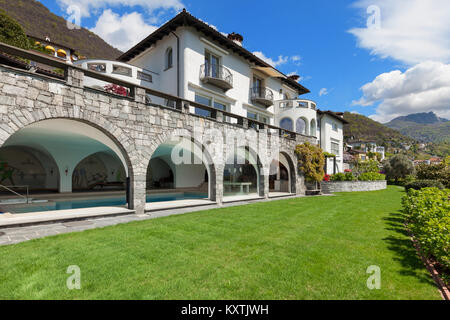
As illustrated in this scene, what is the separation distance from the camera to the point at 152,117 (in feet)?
30.6

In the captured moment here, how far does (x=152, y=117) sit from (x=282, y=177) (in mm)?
15392

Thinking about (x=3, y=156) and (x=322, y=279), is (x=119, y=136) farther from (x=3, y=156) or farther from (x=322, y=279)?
(x=3, y=156)

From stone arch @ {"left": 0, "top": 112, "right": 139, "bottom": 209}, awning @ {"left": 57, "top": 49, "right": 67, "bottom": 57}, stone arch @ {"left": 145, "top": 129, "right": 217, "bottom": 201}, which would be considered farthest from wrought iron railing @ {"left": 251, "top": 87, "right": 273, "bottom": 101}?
awning @ {"left": 57, "top": 49, "right": 67, "bottom": 57}

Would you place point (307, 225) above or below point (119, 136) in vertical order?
below

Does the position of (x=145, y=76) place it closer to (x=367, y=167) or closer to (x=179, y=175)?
(x=179, y=175)

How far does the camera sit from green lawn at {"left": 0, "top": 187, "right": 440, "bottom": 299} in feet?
10.6

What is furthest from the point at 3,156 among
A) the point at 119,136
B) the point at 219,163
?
the point at 219,163

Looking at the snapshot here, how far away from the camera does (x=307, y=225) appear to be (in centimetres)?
720

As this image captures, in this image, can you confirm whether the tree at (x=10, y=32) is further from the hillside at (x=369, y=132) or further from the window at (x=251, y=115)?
the hillside at (x=369, y=132)

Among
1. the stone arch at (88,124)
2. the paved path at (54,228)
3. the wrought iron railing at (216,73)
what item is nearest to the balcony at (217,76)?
the wrought iron railing at (216,73)

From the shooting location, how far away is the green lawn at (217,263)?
3.23 m
